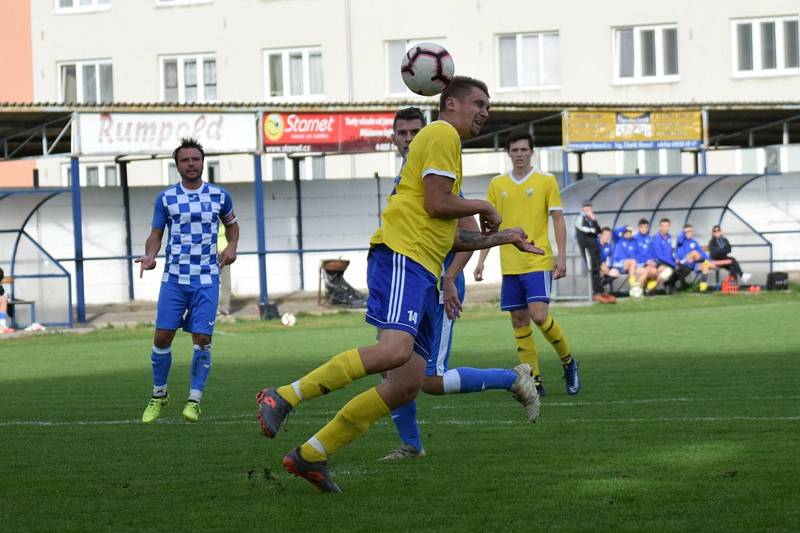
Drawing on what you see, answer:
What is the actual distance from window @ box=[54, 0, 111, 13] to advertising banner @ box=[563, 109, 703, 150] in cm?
2180

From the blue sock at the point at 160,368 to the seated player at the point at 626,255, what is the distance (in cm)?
1982

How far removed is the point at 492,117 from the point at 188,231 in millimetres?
21447

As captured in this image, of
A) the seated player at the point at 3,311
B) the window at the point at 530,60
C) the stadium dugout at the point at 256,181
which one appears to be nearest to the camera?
the seated player at the point at 3,311

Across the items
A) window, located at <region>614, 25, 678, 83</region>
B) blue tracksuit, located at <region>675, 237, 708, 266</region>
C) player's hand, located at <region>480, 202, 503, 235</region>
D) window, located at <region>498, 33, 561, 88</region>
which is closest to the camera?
player's hand, located at <region>480, 202, 503, 235</region>

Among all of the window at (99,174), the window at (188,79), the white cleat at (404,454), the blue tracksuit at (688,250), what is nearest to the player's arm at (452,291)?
the white cleat at (404,454)

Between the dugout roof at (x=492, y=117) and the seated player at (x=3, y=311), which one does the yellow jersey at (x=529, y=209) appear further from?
the dugout roof at (x=492, y=117)

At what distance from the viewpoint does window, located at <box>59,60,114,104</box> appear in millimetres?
48969

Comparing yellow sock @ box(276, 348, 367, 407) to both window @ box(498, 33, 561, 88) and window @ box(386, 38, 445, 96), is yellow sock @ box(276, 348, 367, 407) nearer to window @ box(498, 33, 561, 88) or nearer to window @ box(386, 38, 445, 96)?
window @ box(498, 33, 561, 88)

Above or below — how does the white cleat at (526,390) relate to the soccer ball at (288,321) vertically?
above

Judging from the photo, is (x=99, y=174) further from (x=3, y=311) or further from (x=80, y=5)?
(x=3, y=311)

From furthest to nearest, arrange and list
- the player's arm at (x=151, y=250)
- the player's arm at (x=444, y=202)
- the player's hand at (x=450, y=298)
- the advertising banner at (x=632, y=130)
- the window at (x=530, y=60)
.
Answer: the window at (x=530, y=60) → the advertising banner at (x=632, y=130) → the player's arm at (x=151, y=250) → the player's hand at (x=450, y=298) → the player's arm at (x=444, y=202)

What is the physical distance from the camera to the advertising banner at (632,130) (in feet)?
105

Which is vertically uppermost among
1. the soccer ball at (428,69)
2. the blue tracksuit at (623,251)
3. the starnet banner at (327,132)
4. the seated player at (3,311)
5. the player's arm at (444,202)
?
the starnet banner at (327,132)

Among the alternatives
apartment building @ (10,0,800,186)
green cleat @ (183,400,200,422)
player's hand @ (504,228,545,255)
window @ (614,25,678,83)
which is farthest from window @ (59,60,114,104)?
player's hand @ (504,228,545,255)
